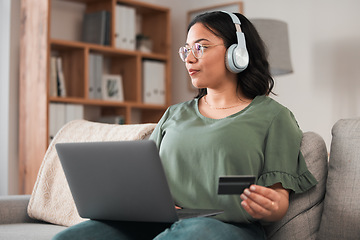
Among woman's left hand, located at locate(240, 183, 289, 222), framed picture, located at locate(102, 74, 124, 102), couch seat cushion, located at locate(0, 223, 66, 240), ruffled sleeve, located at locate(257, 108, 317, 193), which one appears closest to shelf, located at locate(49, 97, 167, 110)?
framed picture, located at locate(102, 74, 124, 102)

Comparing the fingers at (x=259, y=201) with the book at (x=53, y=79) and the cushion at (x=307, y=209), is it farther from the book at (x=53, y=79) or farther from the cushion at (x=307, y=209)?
the book at (x=53, y=79)

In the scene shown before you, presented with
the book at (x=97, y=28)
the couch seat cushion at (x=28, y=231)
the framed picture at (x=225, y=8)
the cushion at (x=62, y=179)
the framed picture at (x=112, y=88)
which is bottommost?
the couch seat cushion at (x=28, y=231)

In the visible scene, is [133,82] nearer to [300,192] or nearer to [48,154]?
[48,154]

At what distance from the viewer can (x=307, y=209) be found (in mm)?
1475

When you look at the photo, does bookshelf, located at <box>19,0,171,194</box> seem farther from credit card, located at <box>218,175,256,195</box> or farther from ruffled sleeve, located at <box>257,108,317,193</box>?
credit card, located at <box>218,175,256,195</box>

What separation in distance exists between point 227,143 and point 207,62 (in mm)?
278

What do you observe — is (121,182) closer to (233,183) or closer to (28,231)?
(233,183)

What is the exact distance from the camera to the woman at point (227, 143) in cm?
137

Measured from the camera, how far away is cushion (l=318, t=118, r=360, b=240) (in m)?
1.39

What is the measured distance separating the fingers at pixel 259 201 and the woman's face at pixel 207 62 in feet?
1.44

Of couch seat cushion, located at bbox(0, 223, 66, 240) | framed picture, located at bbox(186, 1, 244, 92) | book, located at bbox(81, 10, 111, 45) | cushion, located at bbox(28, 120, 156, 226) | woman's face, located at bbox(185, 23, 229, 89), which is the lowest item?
couch seat cushion, located at bbox(0, 223, 66, 240)

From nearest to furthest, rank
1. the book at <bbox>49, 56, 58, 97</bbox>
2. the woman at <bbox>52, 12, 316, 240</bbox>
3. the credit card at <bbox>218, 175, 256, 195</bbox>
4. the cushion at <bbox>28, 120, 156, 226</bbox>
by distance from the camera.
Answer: the credit card at <bbox>218, 175, 256, 195</bbox>, the woman at <bbox>52, 12, 316, 240</bbox>, the cushion at <bbox>28, 120, 156, 226</bbox>, the book at <bbox>49, 56, 58, 97</bbox>

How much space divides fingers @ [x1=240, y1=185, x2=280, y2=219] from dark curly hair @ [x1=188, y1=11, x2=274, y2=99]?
412 mm

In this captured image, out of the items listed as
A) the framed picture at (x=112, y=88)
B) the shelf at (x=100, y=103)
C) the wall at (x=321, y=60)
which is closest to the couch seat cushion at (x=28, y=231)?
the shelf at (x=100, y=103)
